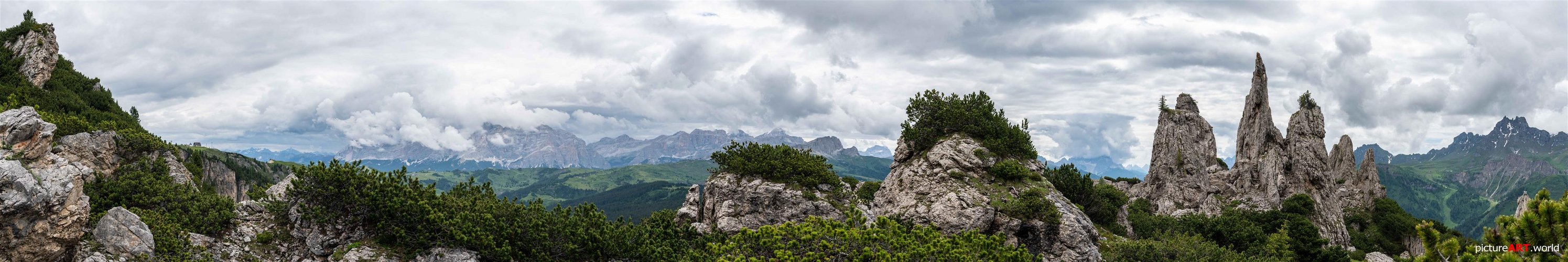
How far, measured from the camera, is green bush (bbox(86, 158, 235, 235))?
90.6 ft

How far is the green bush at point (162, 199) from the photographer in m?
27.6

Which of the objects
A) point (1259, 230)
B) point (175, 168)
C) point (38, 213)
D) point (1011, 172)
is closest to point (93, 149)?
point (175, 168)

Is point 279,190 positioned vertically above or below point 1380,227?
below

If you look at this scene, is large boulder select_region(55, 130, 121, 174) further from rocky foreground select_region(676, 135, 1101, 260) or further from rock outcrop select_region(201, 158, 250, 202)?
rock outcrop select_region(201, 158, 250, 202)

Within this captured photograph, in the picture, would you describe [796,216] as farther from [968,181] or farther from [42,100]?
[42,100]

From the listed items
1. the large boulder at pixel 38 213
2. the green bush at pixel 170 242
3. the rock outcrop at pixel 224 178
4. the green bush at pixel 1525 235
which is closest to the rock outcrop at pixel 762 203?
the green bush at pixel 1525 235

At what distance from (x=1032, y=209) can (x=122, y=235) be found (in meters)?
36.8

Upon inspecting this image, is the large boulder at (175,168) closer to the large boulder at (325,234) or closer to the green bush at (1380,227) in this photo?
the large boulder at (325,234)

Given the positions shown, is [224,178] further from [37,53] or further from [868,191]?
[868,191]

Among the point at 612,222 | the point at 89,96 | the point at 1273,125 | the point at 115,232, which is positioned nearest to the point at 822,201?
the point at 612,222

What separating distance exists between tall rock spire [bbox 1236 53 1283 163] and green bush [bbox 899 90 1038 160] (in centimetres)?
7585

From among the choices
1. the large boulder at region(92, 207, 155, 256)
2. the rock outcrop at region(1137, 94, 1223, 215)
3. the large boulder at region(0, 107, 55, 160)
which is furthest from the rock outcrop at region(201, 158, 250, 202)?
the rock outcrop at region(1137, 94, 1223, 215)

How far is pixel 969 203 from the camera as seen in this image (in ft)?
105

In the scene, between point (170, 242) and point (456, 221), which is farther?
point (456, 221)
